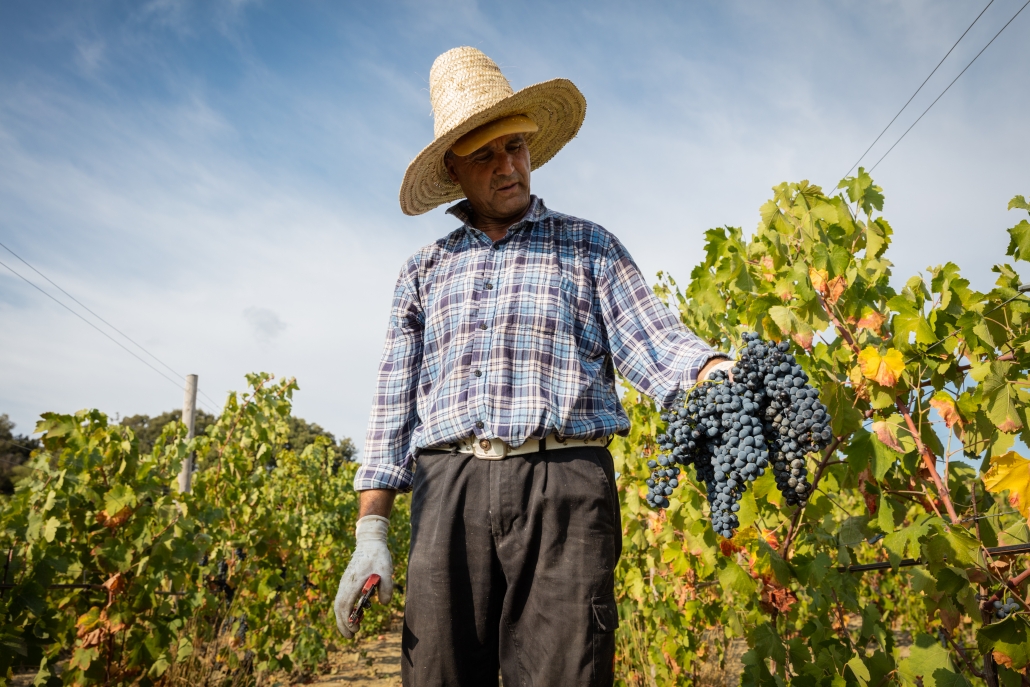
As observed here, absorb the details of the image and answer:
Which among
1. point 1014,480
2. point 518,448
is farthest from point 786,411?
point 1014,480

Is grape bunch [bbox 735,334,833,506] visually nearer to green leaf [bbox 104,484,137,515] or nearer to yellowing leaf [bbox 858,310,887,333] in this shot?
yellowing leaf [bbox 858,310,887,333]

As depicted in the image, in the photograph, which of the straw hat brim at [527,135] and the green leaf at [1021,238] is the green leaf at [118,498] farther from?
the green leaf at [1021,238]

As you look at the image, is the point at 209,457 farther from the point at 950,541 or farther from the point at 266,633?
the point at 950,541

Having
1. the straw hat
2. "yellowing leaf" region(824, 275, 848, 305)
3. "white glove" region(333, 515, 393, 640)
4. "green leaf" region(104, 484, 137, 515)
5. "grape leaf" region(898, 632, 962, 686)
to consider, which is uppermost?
the straw hat

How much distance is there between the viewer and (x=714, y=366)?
4.93 ft

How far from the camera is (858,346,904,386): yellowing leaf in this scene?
1969 mm

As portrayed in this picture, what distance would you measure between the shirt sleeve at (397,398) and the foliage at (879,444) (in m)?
1.11

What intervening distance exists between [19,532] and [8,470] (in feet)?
70.2

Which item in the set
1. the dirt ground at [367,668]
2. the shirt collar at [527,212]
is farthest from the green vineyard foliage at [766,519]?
the dirt ground at [367,668]

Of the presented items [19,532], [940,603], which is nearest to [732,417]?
[940,603]

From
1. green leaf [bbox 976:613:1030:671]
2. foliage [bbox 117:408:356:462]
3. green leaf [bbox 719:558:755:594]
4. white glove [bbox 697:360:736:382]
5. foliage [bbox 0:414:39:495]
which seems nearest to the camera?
white glove [bbox 697:360:736:382]

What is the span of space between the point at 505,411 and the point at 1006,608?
150cm

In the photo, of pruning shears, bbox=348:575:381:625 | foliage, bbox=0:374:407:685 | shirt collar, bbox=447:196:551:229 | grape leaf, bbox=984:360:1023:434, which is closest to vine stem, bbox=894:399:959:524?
grape leaf, bbox=984:360:1023:434

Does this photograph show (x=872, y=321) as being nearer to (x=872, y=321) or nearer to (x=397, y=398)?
(x=872, y=321)
